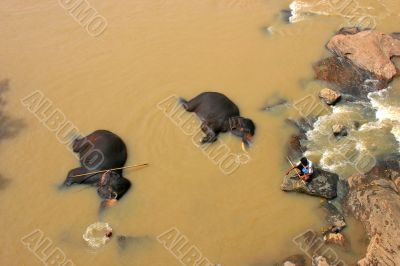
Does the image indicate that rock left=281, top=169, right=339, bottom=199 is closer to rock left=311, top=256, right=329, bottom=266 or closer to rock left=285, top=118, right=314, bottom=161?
rock left=285, top=118, right=314, bottom=161

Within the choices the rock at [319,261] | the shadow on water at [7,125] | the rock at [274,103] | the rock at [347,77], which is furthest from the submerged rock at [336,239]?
the shadow on water at [7,125]

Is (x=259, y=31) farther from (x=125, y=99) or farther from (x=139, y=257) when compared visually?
(x=139, y=257)

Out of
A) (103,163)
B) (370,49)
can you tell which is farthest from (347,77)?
(103,163)

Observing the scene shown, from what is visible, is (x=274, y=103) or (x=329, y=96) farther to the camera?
(x=274, y=103)

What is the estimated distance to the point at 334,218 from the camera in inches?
392

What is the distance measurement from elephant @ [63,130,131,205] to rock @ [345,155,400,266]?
555 centimetres

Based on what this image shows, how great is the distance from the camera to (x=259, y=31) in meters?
14.9

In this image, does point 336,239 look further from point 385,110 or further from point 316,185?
point 385,110

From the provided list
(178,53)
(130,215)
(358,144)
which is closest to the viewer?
(130,215)

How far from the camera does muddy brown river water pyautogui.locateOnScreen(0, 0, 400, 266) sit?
9922mm

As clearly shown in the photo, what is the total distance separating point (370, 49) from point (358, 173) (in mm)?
4768

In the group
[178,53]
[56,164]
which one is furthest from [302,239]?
[178,53]

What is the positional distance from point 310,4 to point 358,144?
22.4 ft

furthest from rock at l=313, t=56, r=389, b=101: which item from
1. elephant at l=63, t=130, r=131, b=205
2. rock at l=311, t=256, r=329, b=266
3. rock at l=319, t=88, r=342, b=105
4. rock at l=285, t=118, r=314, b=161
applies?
elephant at l=63, t=130, r=131, b=205
